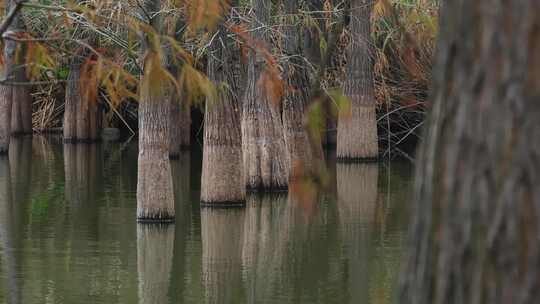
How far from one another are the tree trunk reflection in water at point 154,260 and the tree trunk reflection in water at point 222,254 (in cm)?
51

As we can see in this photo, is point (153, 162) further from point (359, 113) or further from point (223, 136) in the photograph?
point (359, 113)

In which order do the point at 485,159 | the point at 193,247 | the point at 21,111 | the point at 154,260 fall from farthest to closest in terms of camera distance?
the point at 21,111, the point at 193,247, the point at 154,260, the point at 485,159

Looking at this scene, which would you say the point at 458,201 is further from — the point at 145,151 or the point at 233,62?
the point at 233,62

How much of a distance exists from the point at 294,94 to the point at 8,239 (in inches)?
368

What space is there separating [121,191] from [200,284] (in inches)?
406

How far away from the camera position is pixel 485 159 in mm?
3459

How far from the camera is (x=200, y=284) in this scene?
14438 millimetres

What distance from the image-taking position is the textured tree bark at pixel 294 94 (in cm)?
2438

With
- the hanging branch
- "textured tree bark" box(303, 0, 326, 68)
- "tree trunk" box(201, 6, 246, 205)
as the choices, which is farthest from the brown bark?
the hanging branch

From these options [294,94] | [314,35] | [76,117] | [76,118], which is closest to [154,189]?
[294,94]

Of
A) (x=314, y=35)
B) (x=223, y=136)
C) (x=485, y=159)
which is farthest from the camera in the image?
(x=314, y=35)

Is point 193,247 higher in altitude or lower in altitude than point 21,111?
lower

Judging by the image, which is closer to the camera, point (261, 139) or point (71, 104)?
point (261, 139)

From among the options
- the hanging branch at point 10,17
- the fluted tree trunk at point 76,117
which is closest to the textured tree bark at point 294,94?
the fluted tree trunk at point 76,117
